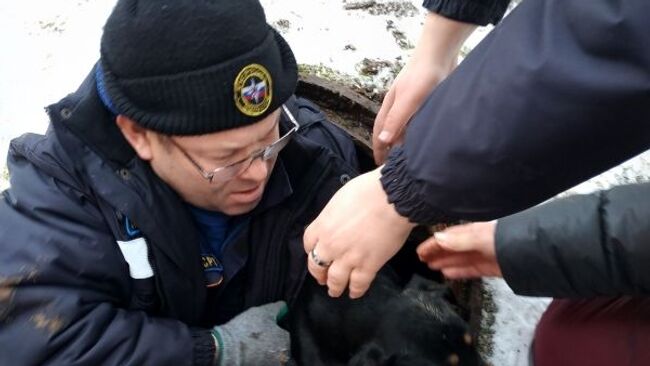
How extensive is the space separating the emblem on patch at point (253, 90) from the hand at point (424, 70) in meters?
0.44

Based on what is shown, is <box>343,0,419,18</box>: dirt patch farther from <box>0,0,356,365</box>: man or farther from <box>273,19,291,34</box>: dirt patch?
<box>0,0,356,365</box>: man

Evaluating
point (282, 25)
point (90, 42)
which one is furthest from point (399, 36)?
point (90, 42)

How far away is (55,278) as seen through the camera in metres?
1.60

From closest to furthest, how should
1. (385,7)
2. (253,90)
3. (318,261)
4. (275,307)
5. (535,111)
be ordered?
(535,111), (318,261), (253,90), (275,307), (385,7)

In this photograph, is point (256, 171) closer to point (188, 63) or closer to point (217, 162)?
point (217, 162)

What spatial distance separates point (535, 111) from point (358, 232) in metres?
0.46

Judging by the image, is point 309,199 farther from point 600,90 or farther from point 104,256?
point 600,90

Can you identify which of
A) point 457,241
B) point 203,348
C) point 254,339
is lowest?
point 254,339

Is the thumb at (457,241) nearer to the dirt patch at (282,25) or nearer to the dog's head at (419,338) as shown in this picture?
the dog's head at (419,338)

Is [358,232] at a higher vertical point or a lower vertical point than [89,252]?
higher

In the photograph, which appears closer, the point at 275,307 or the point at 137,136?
the point at 137,136

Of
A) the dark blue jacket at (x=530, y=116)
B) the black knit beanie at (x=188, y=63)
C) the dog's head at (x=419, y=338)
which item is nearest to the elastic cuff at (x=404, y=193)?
the dark blue jacket at (x=530, y=116)

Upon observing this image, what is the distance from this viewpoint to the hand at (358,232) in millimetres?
1283

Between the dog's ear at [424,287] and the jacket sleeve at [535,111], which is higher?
the jacket sleeve at [535,111]
